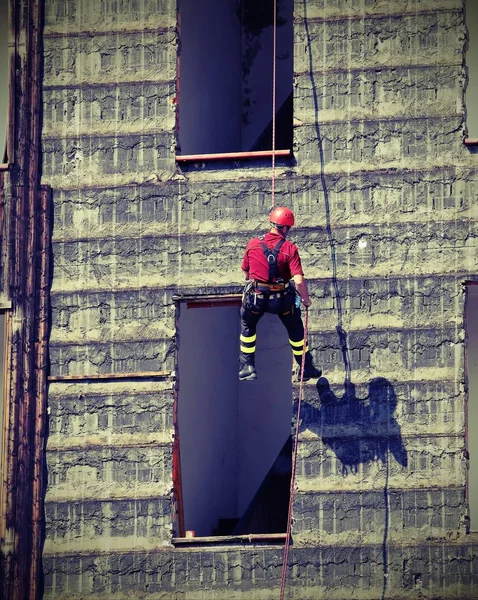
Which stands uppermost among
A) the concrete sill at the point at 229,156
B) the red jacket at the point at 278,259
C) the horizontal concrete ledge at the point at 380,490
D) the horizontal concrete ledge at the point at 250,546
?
the concrete sill at the point at 229,156

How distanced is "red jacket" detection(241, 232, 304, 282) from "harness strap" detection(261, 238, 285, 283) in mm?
35

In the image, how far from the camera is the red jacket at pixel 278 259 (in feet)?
44.4

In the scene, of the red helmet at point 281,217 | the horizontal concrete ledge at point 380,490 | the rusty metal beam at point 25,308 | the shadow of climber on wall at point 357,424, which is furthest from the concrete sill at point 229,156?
the horizontal concrete ledge at point 380,490

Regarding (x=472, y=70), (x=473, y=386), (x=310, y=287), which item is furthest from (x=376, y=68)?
(x=473, y=386)

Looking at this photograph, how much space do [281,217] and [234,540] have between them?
380 cm

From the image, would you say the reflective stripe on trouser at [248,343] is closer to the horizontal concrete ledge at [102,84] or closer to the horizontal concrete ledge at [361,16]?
the horizontal concrete ledge at [102,84]

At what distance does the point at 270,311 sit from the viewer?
1379 cm

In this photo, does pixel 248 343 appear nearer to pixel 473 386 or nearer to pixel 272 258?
pixel 272 258

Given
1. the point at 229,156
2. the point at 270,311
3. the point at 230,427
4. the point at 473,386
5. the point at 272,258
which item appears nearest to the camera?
the point at 272,258

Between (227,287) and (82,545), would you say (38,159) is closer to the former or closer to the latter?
(227,287)

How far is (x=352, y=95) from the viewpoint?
14.6 m

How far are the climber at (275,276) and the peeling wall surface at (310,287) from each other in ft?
2.44

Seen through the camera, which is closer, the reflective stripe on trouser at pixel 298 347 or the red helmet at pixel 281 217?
the red helmet at pixel 281 217

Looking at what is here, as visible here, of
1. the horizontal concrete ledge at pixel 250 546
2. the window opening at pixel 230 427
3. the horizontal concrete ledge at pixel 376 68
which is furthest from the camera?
the window opening at pixel 230 427
